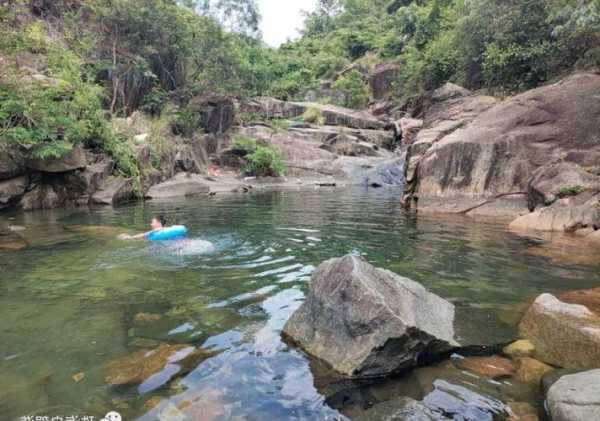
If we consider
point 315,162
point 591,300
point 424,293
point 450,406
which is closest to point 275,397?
point 450,406

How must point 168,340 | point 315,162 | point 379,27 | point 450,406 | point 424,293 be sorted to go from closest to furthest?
1. point 450,406
2. point 168,340
3. point 424,293
4. point 315,162
5. point 379,27

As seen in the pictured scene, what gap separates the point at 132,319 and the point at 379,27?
197ft

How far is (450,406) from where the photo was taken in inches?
139

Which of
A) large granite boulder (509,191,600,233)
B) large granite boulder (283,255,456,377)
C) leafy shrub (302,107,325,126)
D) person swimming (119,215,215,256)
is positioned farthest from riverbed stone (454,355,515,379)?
leafy shrub (302,107,325,126)

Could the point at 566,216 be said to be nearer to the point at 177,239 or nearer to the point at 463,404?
the point at 463,404

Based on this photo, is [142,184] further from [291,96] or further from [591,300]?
[291,96]

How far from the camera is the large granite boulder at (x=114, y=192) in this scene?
1805 cm

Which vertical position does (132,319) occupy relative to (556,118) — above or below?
below

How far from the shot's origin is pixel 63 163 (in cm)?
1722

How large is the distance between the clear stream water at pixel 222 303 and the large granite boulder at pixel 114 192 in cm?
529

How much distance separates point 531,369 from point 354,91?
1676 inches

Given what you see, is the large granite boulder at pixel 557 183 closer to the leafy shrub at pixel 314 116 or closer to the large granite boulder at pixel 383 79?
the leafy shrub at pixel 314 116

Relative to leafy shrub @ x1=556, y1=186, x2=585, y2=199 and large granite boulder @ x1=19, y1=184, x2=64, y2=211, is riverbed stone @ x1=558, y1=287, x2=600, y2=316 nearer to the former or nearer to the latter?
leafy shrub @ x1=556, y1=186, x2=585, y2=199

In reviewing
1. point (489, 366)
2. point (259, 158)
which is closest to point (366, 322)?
point (489, 366)
